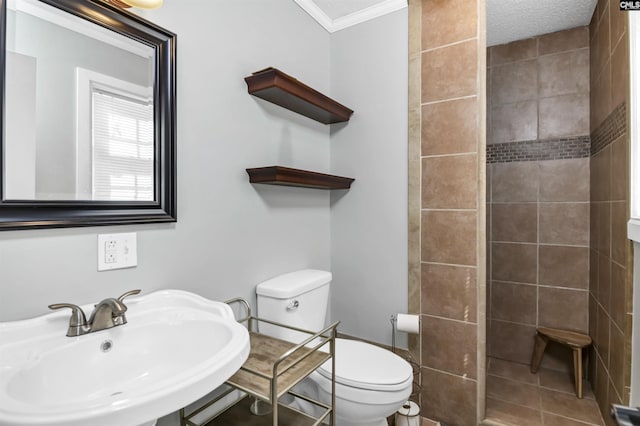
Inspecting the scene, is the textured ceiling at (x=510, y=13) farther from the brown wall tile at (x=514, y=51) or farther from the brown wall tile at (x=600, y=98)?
the brown wall tile at (x=600, y=98)

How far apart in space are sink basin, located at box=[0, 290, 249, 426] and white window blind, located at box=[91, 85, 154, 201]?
38 centimetres

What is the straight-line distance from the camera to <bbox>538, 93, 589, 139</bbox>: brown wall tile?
2.32 m

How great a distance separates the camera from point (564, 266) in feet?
7.81

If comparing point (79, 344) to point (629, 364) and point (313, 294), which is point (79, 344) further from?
point (629, 364)

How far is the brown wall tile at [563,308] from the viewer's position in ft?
7.61

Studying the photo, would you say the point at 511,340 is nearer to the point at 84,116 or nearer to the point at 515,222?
the point at 515,222

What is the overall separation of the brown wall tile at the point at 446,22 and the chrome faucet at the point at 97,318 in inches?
75.8

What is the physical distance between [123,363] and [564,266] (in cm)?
274

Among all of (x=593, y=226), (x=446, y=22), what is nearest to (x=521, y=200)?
(x=593, y=226)

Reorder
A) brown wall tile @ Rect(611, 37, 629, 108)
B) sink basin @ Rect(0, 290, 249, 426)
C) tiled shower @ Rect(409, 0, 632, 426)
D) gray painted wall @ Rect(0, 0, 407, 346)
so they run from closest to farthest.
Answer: sink basin @ Rect(0, 290, 249, 426), gray painted wall @ Rect(0, 0, 407, 346), brown wall tile @ Rect(611, 37, 629, 108), tiled shower @ Rect(409, 0, 632, 426)

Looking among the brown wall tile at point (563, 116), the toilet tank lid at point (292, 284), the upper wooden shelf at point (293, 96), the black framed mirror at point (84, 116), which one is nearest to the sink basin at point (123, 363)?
the black framed mirror at point (84, 116)

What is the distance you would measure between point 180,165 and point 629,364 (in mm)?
2121

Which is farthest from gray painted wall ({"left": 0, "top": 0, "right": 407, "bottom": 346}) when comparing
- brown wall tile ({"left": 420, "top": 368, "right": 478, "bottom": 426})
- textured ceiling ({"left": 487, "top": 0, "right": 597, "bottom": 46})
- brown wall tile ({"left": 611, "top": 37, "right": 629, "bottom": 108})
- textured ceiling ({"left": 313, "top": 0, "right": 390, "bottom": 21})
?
brown wall tile ({"left": 611, "top": 37, "right": 629, "bottom": 108})

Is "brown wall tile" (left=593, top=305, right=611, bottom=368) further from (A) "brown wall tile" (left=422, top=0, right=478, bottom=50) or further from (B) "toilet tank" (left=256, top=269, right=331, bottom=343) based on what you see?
(A) "brown wall tile" (left=422, top=0, right=478, bottom=50)
